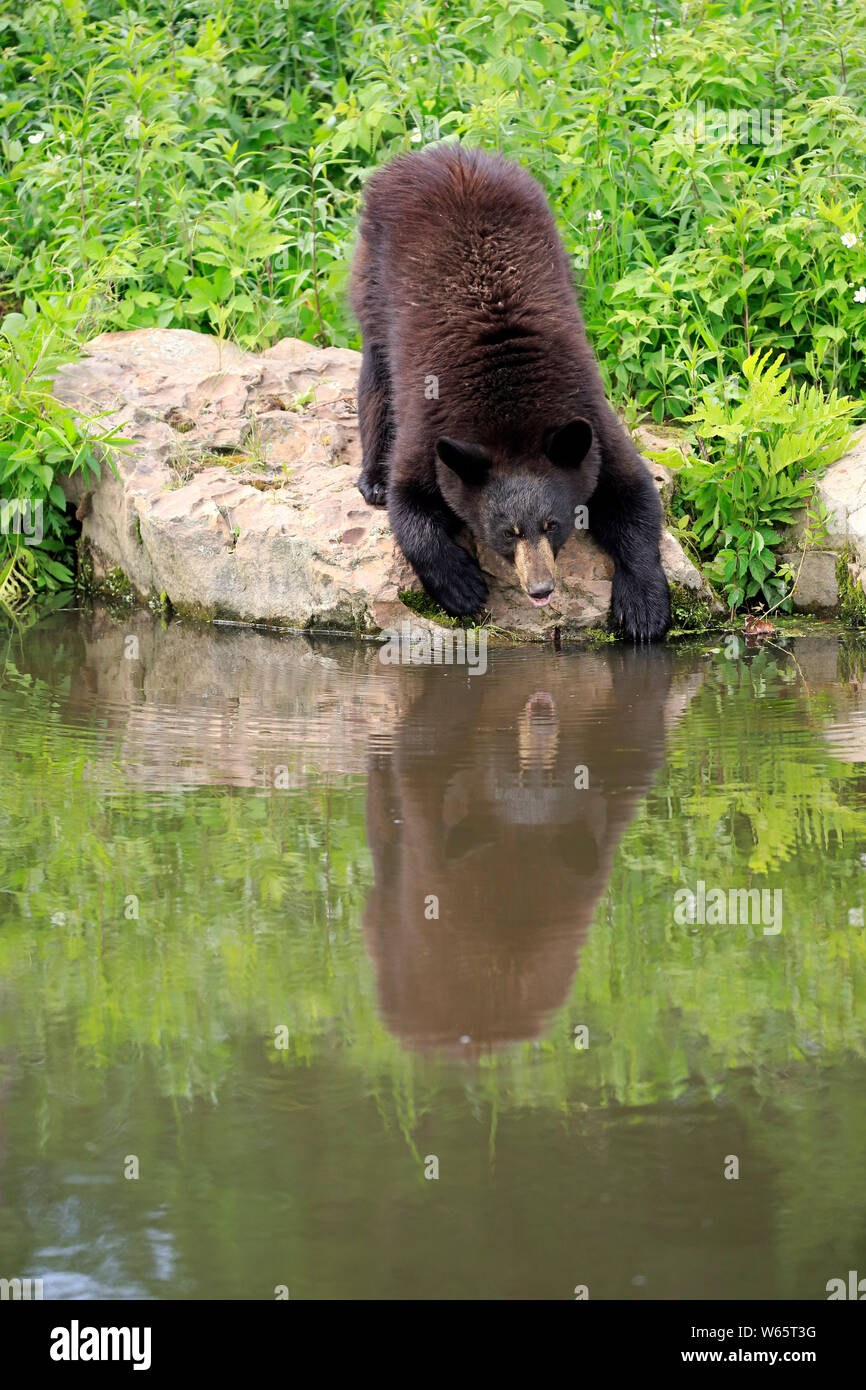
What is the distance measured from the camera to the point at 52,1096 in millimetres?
2959

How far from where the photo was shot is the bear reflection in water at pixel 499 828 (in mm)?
3355

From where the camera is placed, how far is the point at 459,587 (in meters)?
6.80

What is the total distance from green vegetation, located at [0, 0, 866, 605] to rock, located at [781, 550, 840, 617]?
134 mm

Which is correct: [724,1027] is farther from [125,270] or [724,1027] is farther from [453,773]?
[125,270]

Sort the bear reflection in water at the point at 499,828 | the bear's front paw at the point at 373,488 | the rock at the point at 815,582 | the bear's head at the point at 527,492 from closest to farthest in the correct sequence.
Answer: the bear reflection in water at the point at 499,828 → the bear's head at the point at 527,492 → the rock at the point at 815,582 → the bear's front paw at the point at 373,488

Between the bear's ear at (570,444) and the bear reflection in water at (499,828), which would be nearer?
the bear reflection in water at (499,828)

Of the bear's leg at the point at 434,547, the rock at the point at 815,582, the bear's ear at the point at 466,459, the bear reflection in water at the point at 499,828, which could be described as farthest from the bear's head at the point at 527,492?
the rock at the point at 815,582

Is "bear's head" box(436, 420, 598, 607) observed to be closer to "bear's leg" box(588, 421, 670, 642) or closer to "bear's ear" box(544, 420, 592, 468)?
"bear's ear" box(544, 420, 592, 468)

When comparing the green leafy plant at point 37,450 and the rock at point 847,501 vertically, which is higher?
the green leafy plant at point 37,450

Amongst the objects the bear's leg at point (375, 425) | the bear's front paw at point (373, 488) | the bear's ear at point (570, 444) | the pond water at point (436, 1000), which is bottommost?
the pond water at point (436, 1000)

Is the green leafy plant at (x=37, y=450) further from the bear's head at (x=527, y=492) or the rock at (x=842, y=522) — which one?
the rock at (x=842, y=522)

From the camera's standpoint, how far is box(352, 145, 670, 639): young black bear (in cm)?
640

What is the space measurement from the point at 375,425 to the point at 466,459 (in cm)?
139

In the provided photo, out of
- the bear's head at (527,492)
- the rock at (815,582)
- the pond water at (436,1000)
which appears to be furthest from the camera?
the rock at (815,582)
